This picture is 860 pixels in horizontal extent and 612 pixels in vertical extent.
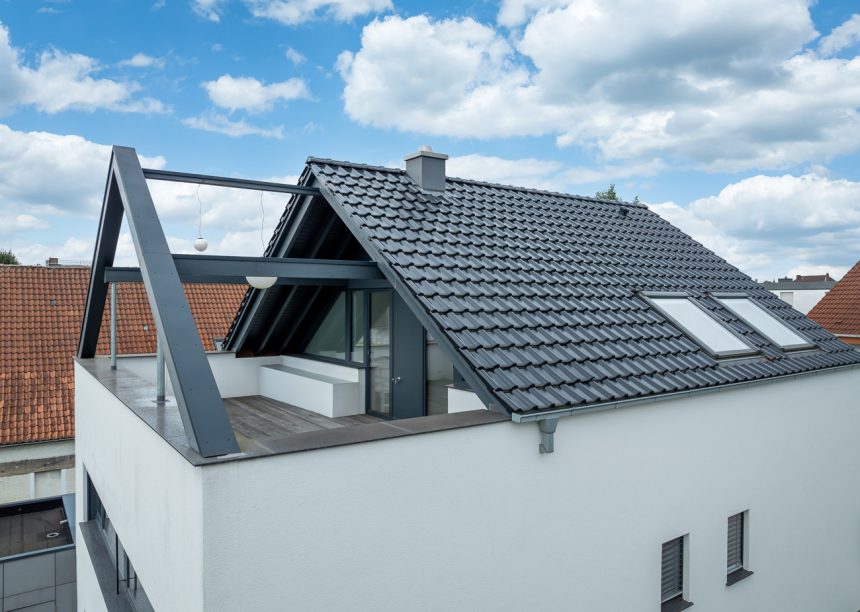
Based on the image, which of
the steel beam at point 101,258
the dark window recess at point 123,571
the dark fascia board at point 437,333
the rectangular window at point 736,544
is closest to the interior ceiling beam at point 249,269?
the dark fascia board at point 437,333

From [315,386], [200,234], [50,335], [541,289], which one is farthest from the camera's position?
[50,335]

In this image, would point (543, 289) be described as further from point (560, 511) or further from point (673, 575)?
point (673, 575)

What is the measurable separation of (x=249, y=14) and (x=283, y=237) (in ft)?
22.8

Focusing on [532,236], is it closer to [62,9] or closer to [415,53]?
[415,53]

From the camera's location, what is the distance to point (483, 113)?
48.6ft

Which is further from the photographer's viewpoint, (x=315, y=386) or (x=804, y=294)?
(x=804, y=294)

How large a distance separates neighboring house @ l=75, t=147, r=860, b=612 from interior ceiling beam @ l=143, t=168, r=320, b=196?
0.11ft

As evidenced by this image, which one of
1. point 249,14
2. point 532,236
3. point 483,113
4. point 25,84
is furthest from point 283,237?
point 25,84

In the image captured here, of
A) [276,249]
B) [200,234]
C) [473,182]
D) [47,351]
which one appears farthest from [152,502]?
[47,351]

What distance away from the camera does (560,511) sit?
4625 mm

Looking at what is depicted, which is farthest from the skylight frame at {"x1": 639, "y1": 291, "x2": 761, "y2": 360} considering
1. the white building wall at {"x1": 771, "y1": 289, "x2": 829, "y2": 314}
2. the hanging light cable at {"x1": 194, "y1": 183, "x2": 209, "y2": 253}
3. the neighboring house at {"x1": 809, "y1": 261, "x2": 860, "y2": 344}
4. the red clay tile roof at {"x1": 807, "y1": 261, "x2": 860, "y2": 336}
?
the white building wall at {"x1": 771, "y1": 289, "x2": 829, "y2": 314}

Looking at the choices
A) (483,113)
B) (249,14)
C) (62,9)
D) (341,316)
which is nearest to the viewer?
(341,316)

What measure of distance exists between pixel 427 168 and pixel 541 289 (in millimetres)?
2481

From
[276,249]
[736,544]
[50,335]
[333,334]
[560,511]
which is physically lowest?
[736,544]
